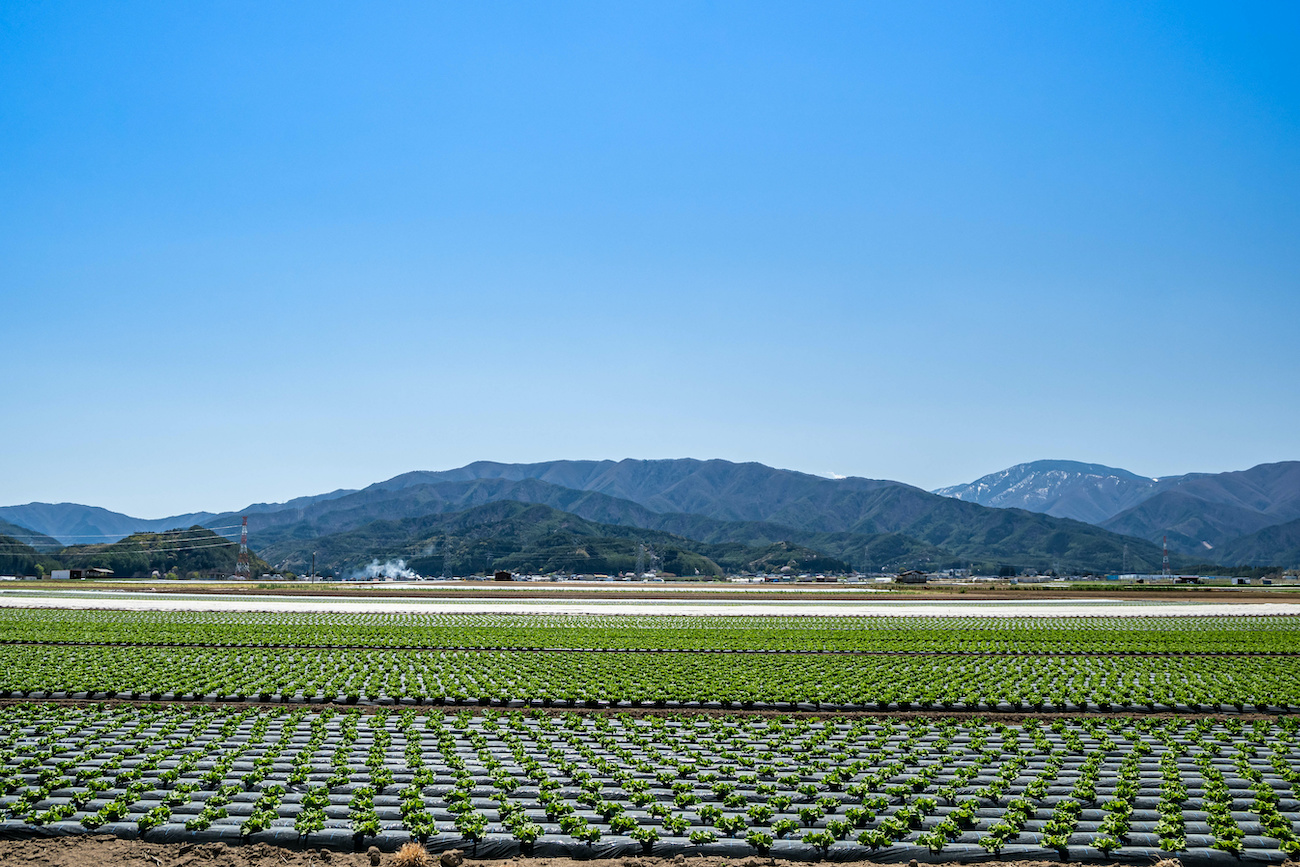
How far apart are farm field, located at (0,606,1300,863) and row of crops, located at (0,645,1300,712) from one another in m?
0.15

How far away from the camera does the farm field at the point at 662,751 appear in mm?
11539

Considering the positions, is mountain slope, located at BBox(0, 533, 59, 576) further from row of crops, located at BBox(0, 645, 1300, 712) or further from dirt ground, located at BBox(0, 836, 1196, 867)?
dirt ground, located at BBox(0, 836, 1196, 867)

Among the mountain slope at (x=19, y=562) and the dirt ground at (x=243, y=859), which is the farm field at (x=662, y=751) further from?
the mountain slope at (x=19, y=562)

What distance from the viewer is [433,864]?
10711 millimetres

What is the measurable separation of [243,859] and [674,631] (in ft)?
114

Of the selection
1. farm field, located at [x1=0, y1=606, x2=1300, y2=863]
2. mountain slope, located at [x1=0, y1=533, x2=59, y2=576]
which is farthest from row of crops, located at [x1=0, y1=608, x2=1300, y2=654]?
mountain slope, located at [x1=0, y1=533, x2=59, y2=576]

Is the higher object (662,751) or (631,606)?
(662,751)

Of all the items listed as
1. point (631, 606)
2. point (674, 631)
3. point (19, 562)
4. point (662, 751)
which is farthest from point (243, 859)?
Result: point (19, 562)

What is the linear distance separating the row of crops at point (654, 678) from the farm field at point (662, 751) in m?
0.15

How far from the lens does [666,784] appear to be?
13.8m

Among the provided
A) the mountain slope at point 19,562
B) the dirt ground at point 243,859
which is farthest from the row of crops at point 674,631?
the mountain slope at point 19,562

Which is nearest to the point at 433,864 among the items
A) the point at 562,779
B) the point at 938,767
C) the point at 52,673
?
the point at 562,779

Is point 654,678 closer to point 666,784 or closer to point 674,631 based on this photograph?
point 666,784

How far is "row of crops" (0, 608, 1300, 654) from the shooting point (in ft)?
122
